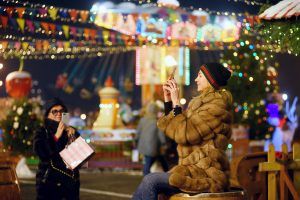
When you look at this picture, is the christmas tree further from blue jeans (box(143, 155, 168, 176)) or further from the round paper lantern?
the round paper lantern

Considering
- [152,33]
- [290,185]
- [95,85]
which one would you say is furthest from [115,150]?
[95,85]

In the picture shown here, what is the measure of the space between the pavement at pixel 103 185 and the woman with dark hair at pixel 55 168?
4.83m

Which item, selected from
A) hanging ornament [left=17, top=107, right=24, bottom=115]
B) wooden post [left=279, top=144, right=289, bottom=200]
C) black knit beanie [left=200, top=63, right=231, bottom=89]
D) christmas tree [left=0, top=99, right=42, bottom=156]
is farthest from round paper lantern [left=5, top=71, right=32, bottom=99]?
black knit beanie [left=200, top=63, right=231, bottom=89]

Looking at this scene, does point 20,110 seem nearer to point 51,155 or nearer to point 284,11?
point 51,155

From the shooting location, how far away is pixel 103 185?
1681 centimetres

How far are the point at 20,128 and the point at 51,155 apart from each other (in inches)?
430

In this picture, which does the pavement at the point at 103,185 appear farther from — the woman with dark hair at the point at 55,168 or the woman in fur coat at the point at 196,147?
the woman in fur coat at the point at 196,147

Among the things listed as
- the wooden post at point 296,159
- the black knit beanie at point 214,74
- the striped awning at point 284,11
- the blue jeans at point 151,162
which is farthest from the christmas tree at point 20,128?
the black knit beanie at point 214,74

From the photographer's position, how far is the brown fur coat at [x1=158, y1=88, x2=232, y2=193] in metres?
6.96

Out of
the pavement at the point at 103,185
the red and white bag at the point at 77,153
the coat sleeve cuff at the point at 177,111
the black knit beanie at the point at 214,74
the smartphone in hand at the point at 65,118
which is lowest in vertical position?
the pavement at the point at 103,185

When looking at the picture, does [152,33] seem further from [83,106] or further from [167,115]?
[83,106]

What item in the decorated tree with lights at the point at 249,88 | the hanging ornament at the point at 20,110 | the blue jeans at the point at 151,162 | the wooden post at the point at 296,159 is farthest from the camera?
the decorated tree with lights at the point at 249,88

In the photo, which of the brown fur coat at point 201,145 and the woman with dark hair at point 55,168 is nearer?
the brown fur coat at point 201,145

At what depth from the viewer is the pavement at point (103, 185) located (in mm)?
14268
